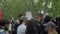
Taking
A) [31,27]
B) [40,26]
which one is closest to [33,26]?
[31,27]

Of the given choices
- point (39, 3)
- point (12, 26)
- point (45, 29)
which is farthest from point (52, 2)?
point (45, 29)

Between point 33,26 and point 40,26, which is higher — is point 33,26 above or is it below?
above

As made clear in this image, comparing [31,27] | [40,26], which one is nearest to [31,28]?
[31,27]

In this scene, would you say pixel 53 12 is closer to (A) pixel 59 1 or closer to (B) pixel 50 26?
(A) pixel 59 1

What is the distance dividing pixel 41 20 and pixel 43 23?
0.15 m

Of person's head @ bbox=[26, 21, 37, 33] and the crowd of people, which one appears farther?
person's head @ bbox=[26, 21, 37, 33]

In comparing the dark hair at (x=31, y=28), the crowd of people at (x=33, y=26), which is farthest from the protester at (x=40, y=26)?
the dark hair at (x=31, y=28)

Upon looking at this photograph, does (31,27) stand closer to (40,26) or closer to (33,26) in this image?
(33,26)

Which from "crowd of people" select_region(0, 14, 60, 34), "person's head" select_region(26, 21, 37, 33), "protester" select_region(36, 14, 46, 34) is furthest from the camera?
"protester" select_region(36, 14, 46, 34)

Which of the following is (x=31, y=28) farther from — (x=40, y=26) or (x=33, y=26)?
(x=40, y=26)

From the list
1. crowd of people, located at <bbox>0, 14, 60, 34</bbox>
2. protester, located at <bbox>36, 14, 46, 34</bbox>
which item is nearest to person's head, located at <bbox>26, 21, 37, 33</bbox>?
crowd of people, located at <bbox>0, 14, 60, 34</bbox>

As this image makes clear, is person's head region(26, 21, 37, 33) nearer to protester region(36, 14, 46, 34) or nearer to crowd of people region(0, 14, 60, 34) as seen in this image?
crowd of people region(0, 14, 60, 34)

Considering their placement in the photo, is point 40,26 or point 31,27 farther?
point 40,26

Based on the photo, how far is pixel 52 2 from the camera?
75.2ft
